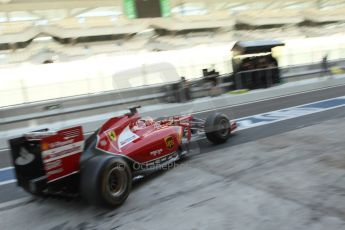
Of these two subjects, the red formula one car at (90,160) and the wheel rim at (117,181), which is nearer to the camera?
the red formula one car at (90,160)

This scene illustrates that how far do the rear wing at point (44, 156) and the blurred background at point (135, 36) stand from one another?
4467 mm

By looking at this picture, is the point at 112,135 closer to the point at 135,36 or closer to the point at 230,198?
the point at 230,198

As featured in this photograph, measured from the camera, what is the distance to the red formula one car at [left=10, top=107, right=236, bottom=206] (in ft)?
15.1

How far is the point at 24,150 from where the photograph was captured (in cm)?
482

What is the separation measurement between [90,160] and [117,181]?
0.39 meters

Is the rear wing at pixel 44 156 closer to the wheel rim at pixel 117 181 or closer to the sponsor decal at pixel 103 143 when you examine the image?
the sponsor decal at pixel 103 143

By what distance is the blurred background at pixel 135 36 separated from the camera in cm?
1527

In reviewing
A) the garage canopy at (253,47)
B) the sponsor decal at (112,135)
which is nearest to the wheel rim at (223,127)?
the sponsor decal at (112,135)

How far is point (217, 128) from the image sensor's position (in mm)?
7414

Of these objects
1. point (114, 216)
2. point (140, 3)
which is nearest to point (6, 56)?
point (140, 3)

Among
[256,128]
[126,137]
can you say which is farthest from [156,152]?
[256,128]

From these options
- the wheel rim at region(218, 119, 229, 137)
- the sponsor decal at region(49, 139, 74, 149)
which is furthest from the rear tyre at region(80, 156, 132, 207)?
the wheel rim at region(218, 119, 229, 137)

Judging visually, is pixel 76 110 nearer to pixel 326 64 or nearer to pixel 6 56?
pixel 326 64

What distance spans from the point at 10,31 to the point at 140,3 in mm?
17331
